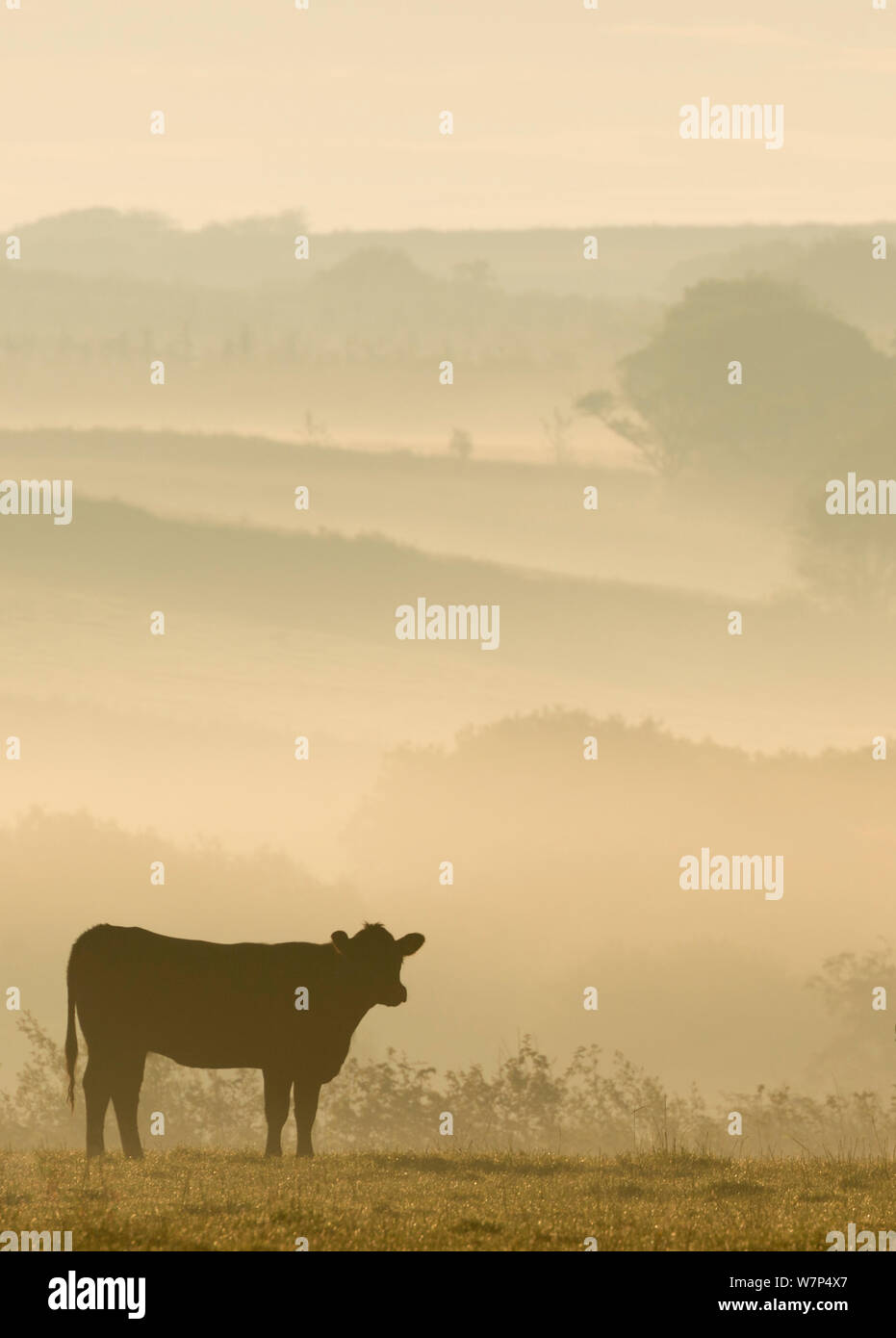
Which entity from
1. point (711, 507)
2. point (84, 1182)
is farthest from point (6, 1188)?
point (711, 507)

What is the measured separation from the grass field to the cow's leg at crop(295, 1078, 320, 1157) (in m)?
0.76

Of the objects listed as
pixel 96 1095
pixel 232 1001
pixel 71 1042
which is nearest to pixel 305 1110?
pixel 232 1001

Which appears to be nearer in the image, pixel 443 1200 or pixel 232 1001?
pixel 443 1200

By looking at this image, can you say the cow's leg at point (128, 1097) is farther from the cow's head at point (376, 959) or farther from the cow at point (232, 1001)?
the cow's head at point (376, 959)

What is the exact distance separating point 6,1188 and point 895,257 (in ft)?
575

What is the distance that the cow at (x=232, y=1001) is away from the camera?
20.7 meters

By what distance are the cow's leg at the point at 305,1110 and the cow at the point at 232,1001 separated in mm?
18

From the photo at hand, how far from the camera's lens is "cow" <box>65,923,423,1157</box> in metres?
20.7

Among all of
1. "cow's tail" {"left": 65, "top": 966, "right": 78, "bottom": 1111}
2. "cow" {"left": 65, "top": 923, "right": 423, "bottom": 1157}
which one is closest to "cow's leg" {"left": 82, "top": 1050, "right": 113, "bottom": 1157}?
"cow" {"left": 65, "top": 923, "right": 423, "bottom": 1157}

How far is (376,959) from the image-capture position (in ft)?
69.7

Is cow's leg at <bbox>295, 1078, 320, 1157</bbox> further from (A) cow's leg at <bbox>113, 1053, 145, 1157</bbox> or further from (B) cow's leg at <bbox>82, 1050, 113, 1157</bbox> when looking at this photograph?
(B) cow's leg at <bbox>82, 1050, 113, 1157</bbox>

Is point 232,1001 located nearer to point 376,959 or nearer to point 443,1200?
point 376,959

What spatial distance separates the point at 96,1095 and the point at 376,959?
3.84 meters
